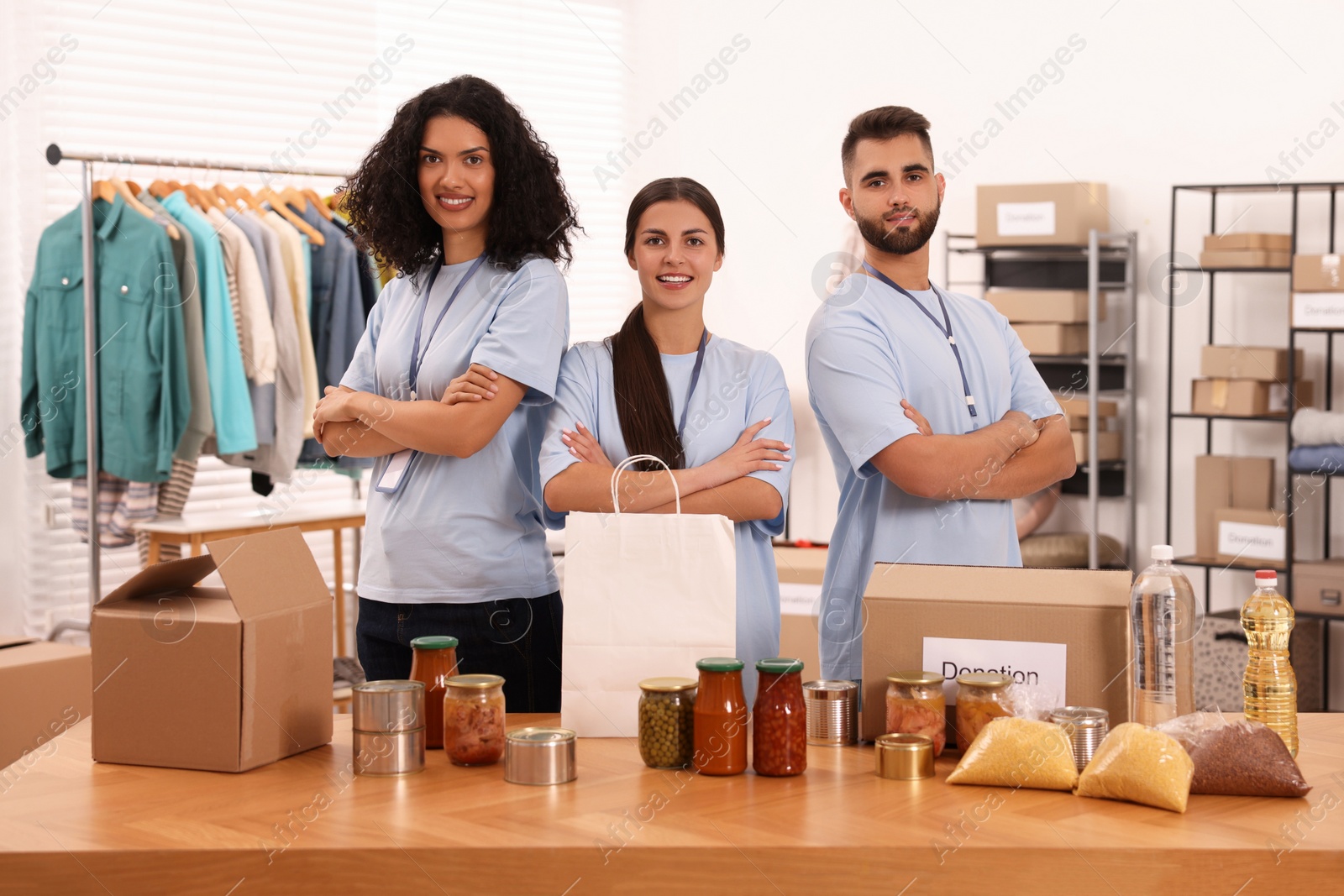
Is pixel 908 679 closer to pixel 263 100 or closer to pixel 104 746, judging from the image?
pixel 104 746

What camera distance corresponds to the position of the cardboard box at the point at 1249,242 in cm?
384

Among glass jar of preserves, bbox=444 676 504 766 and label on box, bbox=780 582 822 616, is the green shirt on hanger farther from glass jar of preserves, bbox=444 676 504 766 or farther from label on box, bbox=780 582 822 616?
glass jar of preserves, bbox=444 676 504 766

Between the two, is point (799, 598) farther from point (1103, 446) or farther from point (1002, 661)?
point (1002, 661)

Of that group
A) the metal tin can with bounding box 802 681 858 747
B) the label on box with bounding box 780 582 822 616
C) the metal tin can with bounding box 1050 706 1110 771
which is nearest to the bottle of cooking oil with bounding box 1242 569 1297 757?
the metal tin can with bounding box 1050 706 1110 771

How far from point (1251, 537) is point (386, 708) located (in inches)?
127

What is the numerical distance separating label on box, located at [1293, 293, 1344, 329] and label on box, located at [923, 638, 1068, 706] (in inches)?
103

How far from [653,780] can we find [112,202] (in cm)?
283

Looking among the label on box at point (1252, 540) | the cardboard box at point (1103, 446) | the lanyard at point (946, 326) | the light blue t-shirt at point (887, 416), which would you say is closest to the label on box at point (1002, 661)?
the light blue t-shirt at point (887, 416)

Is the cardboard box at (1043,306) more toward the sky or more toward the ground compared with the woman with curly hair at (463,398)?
more toward the sky

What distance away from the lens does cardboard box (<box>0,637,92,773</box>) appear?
2771 millimetres

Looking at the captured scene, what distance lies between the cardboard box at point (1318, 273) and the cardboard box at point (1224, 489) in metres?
0.56

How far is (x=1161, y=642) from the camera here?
1521 millimetres

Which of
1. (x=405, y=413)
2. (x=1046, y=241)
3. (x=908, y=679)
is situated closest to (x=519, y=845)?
(x=908, y=679)

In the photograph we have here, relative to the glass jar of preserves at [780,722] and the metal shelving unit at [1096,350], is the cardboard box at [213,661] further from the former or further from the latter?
the metal shelving unit at [1096,350]
